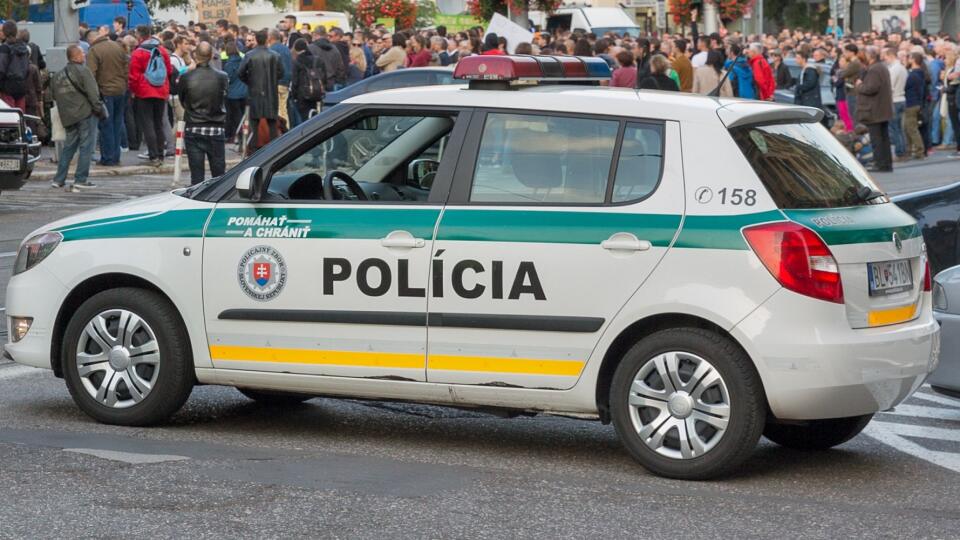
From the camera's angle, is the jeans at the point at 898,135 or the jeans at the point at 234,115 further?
the jeans at the point at 898,135

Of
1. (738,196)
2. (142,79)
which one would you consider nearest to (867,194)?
(738,196)

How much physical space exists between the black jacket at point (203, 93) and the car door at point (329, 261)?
1106 centimetres

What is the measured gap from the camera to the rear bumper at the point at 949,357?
747 centimetres

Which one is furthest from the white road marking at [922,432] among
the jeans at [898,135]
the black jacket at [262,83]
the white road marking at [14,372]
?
the jeans at [898,135]

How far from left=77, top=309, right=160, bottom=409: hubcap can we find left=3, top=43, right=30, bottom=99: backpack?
15.8 m

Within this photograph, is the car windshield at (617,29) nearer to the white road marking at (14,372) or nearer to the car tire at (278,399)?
the white road marking at (14,372)

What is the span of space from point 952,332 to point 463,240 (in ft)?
7.97

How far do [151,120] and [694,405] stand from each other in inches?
728

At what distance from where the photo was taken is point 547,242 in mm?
6336

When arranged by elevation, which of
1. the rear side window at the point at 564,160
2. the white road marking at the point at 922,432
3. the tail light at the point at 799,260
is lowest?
the white road marking at the point at 922,432

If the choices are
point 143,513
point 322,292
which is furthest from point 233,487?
point 322,292

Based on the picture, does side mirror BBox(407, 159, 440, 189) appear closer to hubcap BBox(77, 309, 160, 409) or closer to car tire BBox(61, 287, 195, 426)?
car tire BBox(61, 287, 195, 426)

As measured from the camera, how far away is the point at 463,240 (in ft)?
21.3

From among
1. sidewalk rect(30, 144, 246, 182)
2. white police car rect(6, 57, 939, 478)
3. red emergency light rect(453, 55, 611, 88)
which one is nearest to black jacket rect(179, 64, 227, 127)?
sidewalk rect(30, 144, 246, 182)
